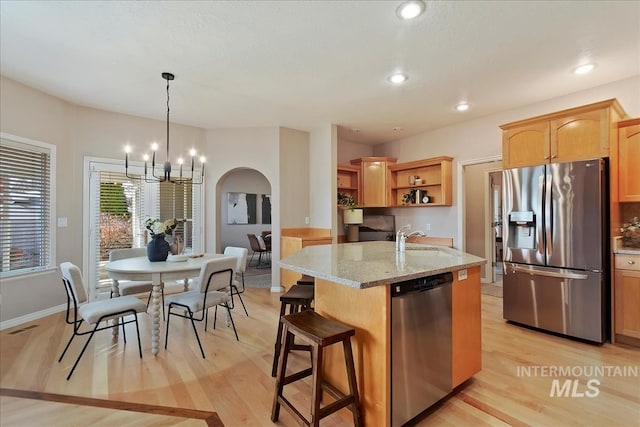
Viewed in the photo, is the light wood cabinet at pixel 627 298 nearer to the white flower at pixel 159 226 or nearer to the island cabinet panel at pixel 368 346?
the island cabinet panel at pixel 368 346

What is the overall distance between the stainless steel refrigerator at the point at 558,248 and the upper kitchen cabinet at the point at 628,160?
27 centimetres

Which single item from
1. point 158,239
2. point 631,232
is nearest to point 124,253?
point 158,239

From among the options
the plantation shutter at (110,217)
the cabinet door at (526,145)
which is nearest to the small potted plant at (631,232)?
the cabinet door at (526,145)

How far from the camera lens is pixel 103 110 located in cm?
437

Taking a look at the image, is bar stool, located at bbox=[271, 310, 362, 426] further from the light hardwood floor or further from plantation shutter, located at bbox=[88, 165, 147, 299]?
plantation shutter, located at bbox=[88, 165, 147, 299]

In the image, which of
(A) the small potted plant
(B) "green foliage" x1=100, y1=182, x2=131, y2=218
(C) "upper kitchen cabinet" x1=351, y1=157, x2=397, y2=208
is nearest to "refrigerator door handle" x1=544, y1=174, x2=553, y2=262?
(A) the small potted plant

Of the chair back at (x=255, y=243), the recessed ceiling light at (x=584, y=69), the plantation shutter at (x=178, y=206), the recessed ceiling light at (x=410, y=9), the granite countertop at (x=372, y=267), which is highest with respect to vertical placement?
the recessed ceiling light at (x=584, y=69)

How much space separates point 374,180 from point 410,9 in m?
3.70

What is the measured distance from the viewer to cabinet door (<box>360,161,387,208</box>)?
18.8 feet

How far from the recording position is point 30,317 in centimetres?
360

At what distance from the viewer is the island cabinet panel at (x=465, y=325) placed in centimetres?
211

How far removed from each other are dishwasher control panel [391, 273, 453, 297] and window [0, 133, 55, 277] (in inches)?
168

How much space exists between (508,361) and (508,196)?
1.75 metres

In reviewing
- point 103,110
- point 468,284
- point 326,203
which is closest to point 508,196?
point 468,284
